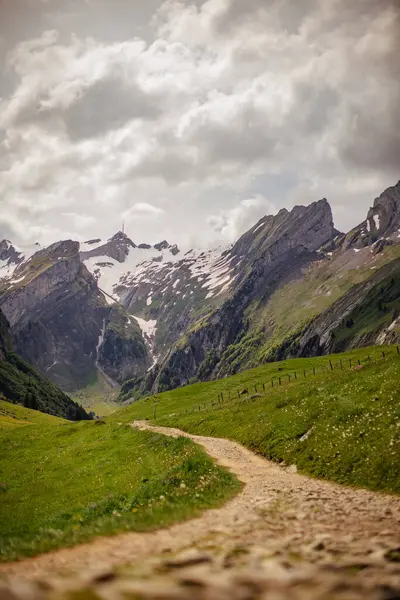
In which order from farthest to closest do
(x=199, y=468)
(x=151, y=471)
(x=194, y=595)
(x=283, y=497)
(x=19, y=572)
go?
1. (x=151, y=471)
2. (x=199, y=468)
3. (x=283, y=497)
4. (x=19, y=572)
5. (x=194, y=595)

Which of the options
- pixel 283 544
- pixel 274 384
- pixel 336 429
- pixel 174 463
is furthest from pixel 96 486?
pixel 274 384

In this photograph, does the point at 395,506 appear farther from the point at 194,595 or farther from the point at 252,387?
the point at 252,387

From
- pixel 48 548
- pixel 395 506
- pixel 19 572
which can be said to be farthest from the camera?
pixel 395 506

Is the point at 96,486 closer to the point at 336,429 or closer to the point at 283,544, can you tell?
the point at 336,429

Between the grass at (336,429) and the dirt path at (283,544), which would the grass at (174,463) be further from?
the dirt path at (283,544)

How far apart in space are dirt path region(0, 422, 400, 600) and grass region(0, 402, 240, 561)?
93 cm

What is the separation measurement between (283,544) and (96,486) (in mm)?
24238

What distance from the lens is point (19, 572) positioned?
8.58 meters

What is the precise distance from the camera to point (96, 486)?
2969 centimetres

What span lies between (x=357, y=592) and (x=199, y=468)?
1905 cm

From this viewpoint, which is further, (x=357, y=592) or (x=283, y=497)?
(x=283, y=497)

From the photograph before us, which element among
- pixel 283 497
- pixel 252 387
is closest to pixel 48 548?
pixel 283 497

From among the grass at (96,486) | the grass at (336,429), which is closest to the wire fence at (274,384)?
the grass at (336,429)

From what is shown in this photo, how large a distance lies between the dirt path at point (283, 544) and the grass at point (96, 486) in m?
0.93
